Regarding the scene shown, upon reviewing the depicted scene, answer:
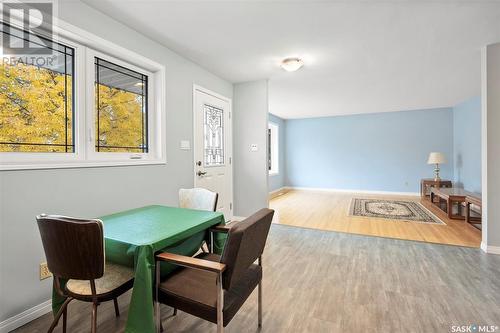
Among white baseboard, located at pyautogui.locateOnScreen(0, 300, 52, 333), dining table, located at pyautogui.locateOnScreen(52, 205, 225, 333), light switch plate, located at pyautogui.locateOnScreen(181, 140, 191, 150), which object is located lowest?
white baseboard, located at pyautogui.locateOnScreen(0, 300, 52, 333)

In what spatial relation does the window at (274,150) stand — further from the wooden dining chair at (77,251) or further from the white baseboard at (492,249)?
the wooden dining chair at (77,251)

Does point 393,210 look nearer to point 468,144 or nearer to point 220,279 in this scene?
point 468,144

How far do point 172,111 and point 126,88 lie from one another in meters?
0.58

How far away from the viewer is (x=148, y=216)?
1.94 m

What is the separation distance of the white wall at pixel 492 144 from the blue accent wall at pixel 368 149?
434 cm

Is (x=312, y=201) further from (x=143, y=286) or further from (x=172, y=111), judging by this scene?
(x=143, y=286)

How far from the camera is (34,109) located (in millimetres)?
1826

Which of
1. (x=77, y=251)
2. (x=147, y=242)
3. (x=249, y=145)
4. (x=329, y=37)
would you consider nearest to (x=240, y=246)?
(x=147, y=242)

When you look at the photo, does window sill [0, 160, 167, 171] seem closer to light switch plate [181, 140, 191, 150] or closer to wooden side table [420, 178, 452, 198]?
light switch plate [181, 140, 191, 150]

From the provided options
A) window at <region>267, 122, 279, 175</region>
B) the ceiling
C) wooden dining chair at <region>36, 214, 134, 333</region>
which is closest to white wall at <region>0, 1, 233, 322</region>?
the ceiling

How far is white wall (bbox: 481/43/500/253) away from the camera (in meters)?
2.82

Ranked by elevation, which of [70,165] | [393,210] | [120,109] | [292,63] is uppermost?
[292,63]

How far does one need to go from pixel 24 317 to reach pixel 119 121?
173 centimetres

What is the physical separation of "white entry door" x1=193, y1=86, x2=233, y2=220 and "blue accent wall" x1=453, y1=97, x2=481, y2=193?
5.29 meters
